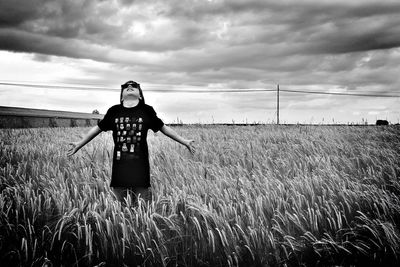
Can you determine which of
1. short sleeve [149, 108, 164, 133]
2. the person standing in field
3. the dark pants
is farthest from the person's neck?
the dark pants

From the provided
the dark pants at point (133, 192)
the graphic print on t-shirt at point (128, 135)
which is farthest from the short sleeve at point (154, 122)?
the dark pants at point (133, 192)

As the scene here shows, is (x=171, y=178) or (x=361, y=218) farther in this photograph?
(x=171, y=178)

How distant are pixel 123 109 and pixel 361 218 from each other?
2216 mm

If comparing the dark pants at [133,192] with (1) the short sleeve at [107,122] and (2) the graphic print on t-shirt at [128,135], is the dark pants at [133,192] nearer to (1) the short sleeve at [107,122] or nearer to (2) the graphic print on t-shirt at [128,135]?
(2) the graphic print on t-shirt at [128,135]

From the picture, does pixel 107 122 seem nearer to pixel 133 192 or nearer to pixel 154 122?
pixel 154 122

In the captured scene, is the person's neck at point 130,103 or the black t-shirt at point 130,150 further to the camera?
the person's neck at point 130,103

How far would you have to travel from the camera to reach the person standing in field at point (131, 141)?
2.91 m

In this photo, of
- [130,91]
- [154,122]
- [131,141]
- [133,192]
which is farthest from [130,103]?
[133,192]

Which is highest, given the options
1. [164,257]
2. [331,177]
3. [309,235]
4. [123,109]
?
Result: [123,109]

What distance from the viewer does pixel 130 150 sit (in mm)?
2902

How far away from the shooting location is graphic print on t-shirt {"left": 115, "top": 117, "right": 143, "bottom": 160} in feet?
9.56

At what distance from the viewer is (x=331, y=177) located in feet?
10.4

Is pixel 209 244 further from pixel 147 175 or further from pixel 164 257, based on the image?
pixel 147 175

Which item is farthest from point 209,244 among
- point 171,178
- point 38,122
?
point 38,122
